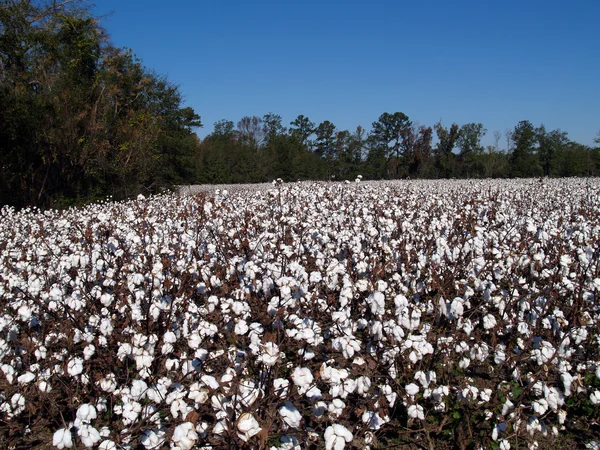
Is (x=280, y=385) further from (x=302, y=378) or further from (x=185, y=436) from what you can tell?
(x=185, y=436)

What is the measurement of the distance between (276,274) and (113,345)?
162 cm

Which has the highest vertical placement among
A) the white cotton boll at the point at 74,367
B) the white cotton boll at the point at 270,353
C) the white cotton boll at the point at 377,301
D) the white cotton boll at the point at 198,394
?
the white cotton boll at the point at 377,301

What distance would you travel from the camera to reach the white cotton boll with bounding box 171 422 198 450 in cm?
205

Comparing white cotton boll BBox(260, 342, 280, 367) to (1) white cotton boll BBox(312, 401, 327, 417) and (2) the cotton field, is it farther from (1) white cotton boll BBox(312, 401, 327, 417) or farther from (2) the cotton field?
(1) white cotton boll BBox(312, 401, 327, 417)

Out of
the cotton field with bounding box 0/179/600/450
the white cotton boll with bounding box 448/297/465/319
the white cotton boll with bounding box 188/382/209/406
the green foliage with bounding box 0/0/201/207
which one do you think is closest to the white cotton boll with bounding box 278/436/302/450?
the cotton field with bounding box 0/179/600/450

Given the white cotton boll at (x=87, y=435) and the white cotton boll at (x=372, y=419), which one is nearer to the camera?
the white cotton boll at (x=87, y=435)

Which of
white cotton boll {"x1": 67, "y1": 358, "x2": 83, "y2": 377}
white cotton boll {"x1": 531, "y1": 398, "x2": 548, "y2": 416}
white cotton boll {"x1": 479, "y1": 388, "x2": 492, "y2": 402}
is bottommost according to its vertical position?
white cotton boll {"x1": 479, "y1": 388, "x2": 492, "y2": 402}

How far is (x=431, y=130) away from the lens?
67.2m

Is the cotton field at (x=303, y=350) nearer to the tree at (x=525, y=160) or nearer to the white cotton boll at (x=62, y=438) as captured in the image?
the white cotton boll at (x=62, y=438)

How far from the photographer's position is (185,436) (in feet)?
6.79

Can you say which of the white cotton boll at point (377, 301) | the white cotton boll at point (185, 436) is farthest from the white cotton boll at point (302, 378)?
the white cotton boll at point (377, 301)

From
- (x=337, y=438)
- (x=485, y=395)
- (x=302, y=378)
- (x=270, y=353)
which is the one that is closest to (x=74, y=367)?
(x=270, y=353)

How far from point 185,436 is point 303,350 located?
98cm

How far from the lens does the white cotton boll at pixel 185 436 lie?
2047mm
